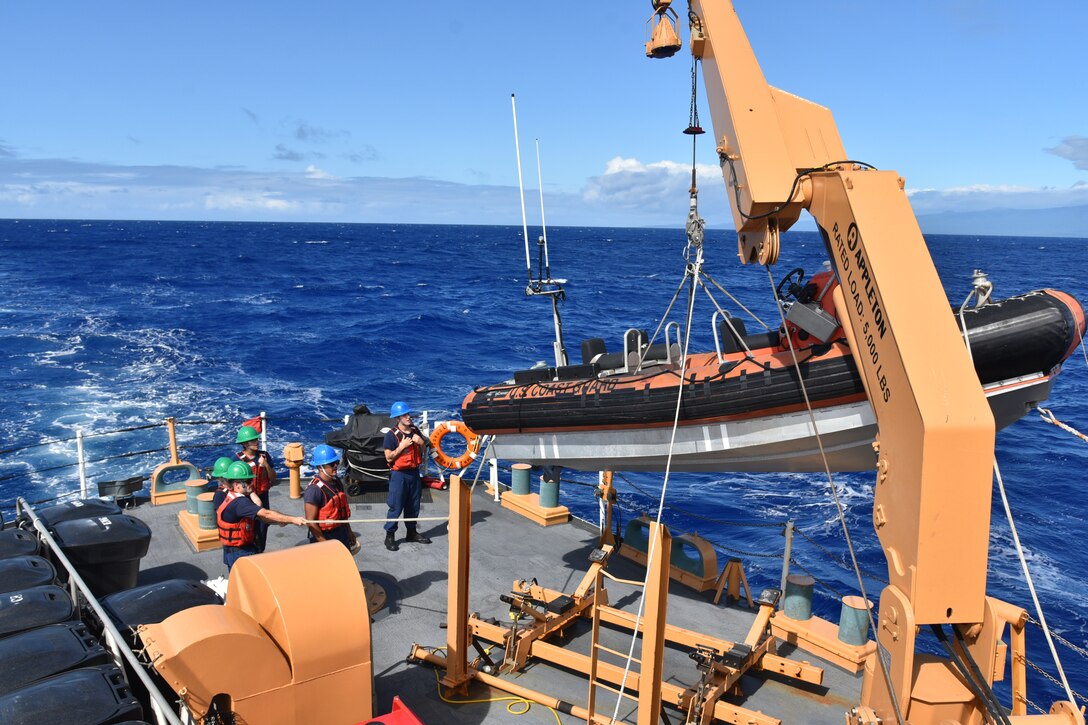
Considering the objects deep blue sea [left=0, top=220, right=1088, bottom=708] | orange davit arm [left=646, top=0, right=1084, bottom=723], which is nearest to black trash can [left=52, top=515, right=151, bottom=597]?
deep blue sea [left=0, top=220, right=1088, bottom=708]

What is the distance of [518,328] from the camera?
117ft

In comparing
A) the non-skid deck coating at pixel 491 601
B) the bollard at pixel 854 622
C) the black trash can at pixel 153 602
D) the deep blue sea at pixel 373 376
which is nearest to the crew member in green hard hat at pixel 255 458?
the non-skid deck coating at pixel 491 601

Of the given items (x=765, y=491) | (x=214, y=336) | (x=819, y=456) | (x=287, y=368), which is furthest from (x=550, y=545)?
(x=214, y=336)

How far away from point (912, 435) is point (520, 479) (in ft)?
20.1

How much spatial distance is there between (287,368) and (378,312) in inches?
568

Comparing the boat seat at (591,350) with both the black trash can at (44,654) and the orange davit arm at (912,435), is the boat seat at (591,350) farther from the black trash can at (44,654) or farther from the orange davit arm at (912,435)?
the black trash can at (44,654)

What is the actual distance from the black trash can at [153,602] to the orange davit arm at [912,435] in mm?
3772

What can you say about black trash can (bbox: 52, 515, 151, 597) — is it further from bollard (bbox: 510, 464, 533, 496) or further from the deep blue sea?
bollard (bbox: 510, 464, 533, 496)

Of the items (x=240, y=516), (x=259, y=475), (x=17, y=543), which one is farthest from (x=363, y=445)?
(x=17, y=543)

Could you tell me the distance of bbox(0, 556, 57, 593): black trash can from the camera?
490 cm

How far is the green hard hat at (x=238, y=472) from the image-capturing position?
19.5 feet

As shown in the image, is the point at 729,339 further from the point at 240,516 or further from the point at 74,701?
the point at 74,701

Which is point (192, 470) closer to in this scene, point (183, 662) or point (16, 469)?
point (183, 662)

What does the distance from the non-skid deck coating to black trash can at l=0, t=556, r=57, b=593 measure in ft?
6.16
